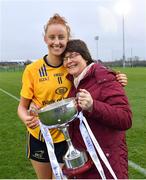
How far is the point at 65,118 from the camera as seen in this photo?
6.79 feet

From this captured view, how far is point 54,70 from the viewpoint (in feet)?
9.64

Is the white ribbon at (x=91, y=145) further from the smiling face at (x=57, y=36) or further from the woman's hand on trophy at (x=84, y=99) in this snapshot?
the smiling face at (x=57, y=36)

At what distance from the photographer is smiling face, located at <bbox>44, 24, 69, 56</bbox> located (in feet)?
8.79

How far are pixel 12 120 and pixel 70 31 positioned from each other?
26.2ft

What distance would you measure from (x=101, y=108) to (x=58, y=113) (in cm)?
27

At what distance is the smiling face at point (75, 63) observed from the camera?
2.44 m

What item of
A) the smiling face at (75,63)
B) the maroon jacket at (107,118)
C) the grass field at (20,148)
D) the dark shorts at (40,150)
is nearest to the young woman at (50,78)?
the dark shorts at (40,150)

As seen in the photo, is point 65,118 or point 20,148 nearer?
point 65,118

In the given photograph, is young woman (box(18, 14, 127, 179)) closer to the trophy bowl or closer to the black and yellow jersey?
the black and yellow jersey

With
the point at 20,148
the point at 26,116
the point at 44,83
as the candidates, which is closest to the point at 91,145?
the point at 26,116

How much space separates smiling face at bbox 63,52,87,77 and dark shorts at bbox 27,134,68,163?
83cm

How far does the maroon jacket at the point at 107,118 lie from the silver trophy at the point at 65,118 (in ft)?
0.56

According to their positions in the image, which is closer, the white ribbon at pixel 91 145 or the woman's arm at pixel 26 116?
the white ribbon at pixel 91 145

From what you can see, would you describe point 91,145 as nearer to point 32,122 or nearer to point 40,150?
point 32,122
